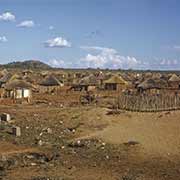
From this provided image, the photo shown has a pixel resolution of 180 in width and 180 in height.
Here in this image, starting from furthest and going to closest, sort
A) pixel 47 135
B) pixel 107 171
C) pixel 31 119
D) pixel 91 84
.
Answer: pixel 91 84 < pixel 31 119 < pixel 47 135 < pixel 107 171

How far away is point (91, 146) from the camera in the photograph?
23.1 m

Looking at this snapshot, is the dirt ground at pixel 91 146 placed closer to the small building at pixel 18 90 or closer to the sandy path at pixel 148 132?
the sandy path at pixel 148 132

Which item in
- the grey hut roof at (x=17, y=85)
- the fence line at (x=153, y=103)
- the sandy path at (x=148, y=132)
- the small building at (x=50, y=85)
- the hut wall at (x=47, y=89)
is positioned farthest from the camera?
the small building at (x=50, y=85)

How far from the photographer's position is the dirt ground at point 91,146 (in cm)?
1822

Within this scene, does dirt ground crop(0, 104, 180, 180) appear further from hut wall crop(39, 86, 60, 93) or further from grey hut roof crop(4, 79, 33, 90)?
hut wall crop(39, 86, 60, 93)

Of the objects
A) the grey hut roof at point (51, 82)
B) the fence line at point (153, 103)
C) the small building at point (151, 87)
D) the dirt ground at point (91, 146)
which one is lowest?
the dirt ground at point (91, 146)

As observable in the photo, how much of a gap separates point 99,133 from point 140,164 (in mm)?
6783

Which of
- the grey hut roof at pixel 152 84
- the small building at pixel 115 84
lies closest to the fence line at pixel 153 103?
the grey hut roof at pixel 152 84

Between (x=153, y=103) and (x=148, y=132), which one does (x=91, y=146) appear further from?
(x=153, y=103)

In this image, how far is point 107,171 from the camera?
1844cm

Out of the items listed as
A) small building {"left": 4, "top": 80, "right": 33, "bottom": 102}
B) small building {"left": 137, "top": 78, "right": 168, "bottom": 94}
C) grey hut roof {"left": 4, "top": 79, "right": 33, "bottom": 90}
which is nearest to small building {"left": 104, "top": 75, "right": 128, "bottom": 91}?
small building {"left": 137, "top": 78, "right": 168, "bottom": 94}

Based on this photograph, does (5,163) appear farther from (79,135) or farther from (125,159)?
(79,135)

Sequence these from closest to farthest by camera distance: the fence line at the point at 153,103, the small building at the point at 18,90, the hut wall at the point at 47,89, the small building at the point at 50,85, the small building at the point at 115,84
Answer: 1. the fence line at the point at 153,103
2. the small building at the point at 18,90
3. the hut wall at the point at 47,89
4. the small building at the point at 50,85
5. the small building at the point at 115,84

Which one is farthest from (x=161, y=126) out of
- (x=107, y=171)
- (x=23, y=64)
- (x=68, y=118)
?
(x=23, y=64)
